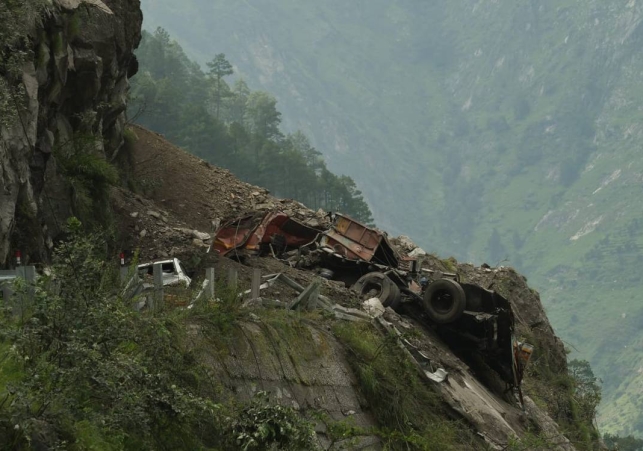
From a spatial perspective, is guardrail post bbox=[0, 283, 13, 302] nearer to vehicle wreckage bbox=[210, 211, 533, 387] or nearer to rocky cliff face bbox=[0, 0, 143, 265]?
rocky cliff face bbox=[0, 0, 143, 265]

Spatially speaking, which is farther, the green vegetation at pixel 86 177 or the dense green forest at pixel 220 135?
the dense green forest at pixel 220 135

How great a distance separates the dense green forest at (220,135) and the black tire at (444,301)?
163ft

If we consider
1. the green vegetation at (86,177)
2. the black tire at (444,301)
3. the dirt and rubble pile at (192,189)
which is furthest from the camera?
the dirt and rubble pile at (192,189)

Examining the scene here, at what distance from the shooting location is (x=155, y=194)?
33844 millimetres

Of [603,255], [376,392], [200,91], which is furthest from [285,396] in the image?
[603,255]

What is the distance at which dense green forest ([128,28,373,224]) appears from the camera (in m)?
89.8

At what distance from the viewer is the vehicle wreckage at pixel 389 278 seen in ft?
69.2

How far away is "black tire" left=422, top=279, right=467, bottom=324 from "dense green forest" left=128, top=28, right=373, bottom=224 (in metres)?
49.8

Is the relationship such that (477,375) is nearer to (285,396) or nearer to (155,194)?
(285,396)

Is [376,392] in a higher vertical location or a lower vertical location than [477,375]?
lower

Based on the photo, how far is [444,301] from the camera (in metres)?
21.8

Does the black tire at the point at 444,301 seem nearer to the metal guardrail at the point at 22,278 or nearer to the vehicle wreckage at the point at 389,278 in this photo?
the vehicle wreckage at the point at 389,278

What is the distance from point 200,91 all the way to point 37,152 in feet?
365

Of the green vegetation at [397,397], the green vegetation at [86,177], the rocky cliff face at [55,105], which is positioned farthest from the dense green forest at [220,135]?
the green vegetation at [397,397]
